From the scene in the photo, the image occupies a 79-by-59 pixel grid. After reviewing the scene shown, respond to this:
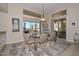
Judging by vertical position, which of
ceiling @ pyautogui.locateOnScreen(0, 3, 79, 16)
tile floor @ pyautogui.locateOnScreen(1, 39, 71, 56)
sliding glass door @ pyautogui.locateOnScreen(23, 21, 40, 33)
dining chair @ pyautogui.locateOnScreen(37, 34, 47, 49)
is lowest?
tile floor @ pyautogui.locateOnScreen(1, 39, 71, 56)

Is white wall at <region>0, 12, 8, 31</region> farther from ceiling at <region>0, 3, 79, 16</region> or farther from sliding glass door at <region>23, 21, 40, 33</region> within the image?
sliding glass door at <region>23, 21, 40, 33</region>

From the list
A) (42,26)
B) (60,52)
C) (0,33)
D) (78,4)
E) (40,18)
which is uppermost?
(78,4)

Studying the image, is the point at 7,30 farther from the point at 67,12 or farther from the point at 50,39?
the point at 67,12

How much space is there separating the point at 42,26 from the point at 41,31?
12 centimetres

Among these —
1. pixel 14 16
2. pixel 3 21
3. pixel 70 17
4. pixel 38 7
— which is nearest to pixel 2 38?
pixel 3 21

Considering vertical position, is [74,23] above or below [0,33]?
above

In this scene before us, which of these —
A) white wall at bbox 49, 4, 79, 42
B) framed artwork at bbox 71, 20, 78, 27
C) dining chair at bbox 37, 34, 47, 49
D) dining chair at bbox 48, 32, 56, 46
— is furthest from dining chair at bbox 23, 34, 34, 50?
framed artwork at bbox 71, 20, 78, 27

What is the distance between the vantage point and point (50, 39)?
8.22ft

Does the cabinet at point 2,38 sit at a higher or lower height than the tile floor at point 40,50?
higher

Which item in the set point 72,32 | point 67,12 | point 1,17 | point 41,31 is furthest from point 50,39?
point 1,17

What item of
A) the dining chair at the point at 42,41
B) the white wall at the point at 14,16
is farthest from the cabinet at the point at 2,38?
the dining chair at the point at 42,41

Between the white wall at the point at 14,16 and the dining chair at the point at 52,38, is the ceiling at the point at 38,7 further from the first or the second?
the dining chair at the point at 52,38

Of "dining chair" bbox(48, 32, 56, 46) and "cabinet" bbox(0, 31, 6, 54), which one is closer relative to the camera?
"cabinet" bbox(0, 31, 6, 54)

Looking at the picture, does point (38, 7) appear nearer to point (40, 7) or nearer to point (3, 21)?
point (40, 7)
